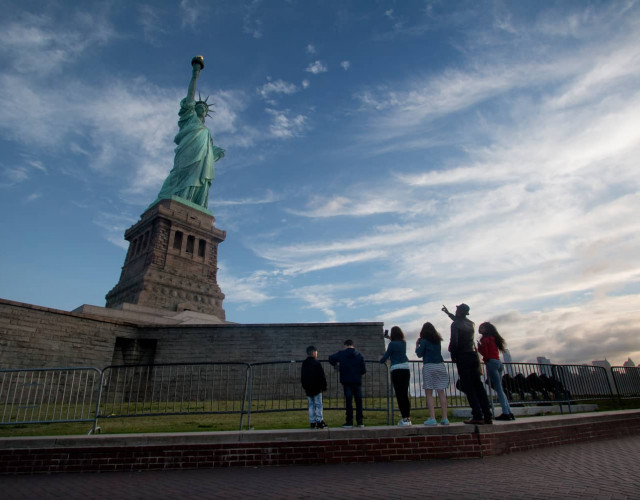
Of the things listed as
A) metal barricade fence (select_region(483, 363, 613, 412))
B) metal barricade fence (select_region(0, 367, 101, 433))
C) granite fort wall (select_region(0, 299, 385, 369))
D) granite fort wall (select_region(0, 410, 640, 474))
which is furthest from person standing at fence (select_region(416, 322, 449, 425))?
granite fort wall (select_region(0, 299, 385, 369))

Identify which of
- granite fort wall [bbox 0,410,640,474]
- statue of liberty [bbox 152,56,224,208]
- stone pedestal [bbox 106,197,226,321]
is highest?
statue of liberty [bbox 152,56,224,208]

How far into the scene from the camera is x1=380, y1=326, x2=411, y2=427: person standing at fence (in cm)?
639

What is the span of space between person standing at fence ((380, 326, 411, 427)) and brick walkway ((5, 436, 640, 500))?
36.3 inches

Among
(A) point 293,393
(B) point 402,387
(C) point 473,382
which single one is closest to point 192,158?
(A) point 293,393

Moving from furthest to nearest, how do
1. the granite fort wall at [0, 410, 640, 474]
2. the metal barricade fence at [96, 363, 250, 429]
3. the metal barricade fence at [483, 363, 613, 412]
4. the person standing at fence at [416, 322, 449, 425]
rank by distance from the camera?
1. the metal barricade fence at [483, 363, 613, 412]
2. the metal barricade fence at [96, 363, 250, 429]
3. the person standing at fence at [416, 322, 449, 425]
4. the granite fort wall at [0, 410, 640, 474]

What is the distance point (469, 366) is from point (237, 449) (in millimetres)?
3853

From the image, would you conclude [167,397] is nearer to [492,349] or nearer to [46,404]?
[492,349]

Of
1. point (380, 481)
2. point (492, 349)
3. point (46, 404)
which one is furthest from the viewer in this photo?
point (46, 404)

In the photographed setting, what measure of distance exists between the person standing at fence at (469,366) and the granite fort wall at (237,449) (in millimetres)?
333

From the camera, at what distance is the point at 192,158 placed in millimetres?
38938

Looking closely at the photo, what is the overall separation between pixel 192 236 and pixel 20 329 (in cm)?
2117

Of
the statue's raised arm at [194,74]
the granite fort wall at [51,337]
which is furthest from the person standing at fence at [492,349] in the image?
the statue's raised arm at [194,74]

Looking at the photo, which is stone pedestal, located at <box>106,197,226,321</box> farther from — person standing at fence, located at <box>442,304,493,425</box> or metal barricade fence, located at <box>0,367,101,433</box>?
person standing at fence, located at <box>442,304,493,425</box>

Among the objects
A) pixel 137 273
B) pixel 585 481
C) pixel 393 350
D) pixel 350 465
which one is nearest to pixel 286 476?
pixel 350 465
